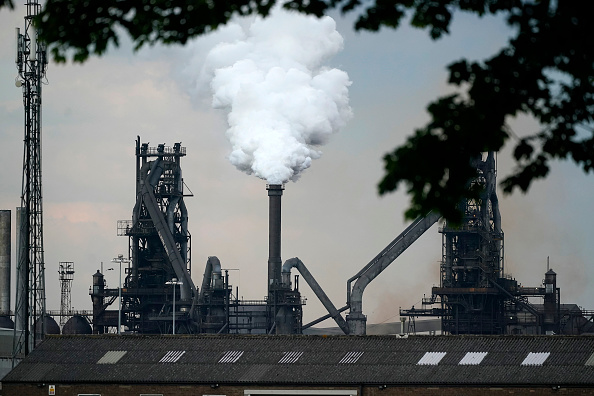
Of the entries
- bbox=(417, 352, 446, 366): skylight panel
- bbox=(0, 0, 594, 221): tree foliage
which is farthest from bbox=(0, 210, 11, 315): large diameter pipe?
bbox=(0, 0, 594, 221): tree foliage

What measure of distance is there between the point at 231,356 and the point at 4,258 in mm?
69647

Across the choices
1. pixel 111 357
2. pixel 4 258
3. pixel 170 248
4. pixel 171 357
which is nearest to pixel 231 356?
pixel 171 357

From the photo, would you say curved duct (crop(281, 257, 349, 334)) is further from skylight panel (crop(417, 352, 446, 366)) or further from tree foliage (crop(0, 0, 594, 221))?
tree foliage (crop(0, 0, 594, 221))

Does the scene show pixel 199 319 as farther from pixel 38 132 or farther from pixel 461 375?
pixel 461 375

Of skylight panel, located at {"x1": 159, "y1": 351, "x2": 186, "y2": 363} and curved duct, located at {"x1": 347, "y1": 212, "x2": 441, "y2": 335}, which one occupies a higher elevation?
curved duct, located at {"x1": 347, "y1": 212, "x2": 441, "y2": 335}

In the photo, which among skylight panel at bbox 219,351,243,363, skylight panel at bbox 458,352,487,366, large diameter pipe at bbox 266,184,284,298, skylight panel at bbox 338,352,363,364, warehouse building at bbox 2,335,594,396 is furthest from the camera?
large diameter pipe at bbox 266,184,284,298

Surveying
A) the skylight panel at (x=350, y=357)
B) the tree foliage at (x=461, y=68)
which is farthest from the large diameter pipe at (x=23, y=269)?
Result: the tree foliage at (x=461, y=68)

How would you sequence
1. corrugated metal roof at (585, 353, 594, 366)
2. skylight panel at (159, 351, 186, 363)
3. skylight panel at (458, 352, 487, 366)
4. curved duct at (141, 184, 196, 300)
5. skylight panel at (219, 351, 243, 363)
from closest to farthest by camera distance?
corrugated metal roof at (585, 353, 594, 366), skylight panel at (458, 352, 487, 366), skylight panel at (219, 351, 243, 363), skylight panel at (159, 351, 186, 363), curved duct at (141, 184, 196, 300)

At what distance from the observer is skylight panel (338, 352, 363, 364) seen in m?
51.8

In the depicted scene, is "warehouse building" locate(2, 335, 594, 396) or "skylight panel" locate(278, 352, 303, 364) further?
"skylight panel" locate(278, 352, 303, 364)

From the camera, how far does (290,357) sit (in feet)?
174

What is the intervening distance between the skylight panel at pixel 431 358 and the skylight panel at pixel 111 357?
1380 centimetres

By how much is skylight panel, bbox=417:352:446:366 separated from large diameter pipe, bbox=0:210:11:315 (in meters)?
74.8

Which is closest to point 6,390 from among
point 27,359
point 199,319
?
Answer: point 27,359
